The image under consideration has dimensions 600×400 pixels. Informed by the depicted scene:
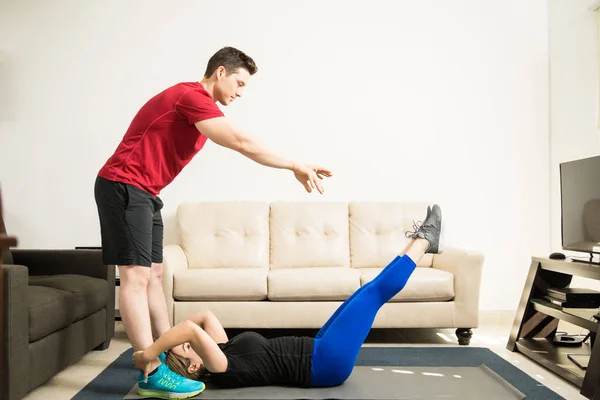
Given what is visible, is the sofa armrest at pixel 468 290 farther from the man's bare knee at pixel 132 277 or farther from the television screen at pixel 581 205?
the man's bare knee at pixel 132 277

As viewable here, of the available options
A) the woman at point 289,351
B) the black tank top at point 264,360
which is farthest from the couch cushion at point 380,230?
the black tank top at point 264,360

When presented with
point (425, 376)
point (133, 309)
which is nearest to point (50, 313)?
point (133, 309)

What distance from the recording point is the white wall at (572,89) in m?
4.19

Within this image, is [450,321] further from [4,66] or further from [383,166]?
→ [4,66]

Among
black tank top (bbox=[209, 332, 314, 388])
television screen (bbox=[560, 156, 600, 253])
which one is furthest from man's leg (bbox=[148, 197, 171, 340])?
television screen (bbox=[560, 156, 600, 253])

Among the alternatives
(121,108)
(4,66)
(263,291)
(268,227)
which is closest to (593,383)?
(263,291)

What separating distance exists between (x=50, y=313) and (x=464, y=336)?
242 centimetres

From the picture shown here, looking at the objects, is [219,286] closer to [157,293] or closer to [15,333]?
[157,293]

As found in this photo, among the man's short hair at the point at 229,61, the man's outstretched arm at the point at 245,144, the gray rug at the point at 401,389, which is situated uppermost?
the man's short hair at the point at 229,61

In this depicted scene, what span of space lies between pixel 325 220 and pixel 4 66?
2778mm

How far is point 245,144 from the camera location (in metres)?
2.49

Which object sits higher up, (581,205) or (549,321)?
(581,205)

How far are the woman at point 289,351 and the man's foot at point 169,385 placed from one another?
6 cm

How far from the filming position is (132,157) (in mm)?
2562
